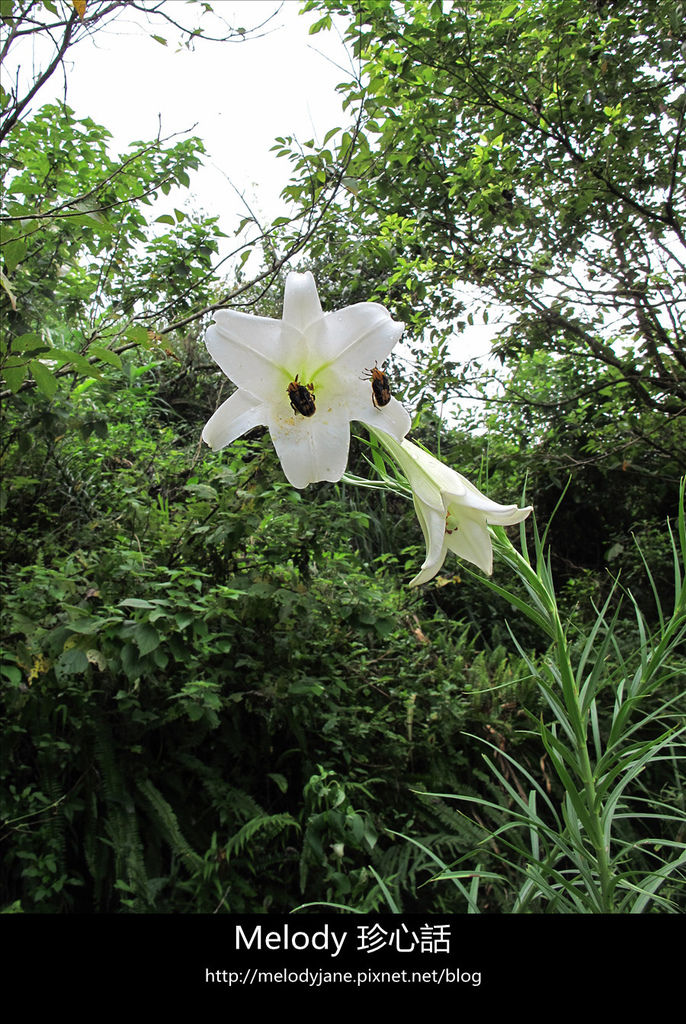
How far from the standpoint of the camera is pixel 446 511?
0.50m

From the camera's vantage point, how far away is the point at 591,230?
2723 millimetres

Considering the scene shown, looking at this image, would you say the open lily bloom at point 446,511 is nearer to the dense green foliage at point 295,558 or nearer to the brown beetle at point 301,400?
the brown beetle at point 301,400

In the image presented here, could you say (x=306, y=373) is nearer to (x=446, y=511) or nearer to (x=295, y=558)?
(x=446, y=511)

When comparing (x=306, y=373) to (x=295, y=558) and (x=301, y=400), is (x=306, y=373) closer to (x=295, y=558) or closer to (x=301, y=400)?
(x=301, y=400)

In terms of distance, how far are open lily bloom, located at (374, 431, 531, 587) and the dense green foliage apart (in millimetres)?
672

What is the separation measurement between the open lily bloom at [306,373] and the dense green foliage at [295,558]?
0.61 metres

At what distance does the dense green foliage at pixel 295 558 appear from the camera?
1.61 metres

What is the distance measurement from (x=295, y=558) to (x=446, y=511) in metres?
1.44

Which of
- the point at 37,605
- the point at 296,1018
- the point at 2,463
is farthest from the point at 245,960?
the point at 2,463

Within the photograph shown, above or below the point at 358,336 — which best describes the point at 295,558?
above

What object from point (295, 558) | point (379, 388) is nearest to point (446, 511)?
point (379, 388)

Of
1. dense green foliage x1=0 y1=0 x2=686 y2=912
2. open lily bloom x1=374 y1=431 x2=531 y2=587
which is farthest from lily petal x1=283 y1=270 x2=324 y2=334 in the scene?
dense green foliage x1=0 y1=0 x2=686 y2=912

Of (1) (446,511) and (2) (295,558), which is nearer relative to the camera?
(1) (446,511)

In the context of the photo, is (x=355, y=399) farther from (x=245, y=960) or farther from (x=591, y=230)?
(x=591, y=230)
